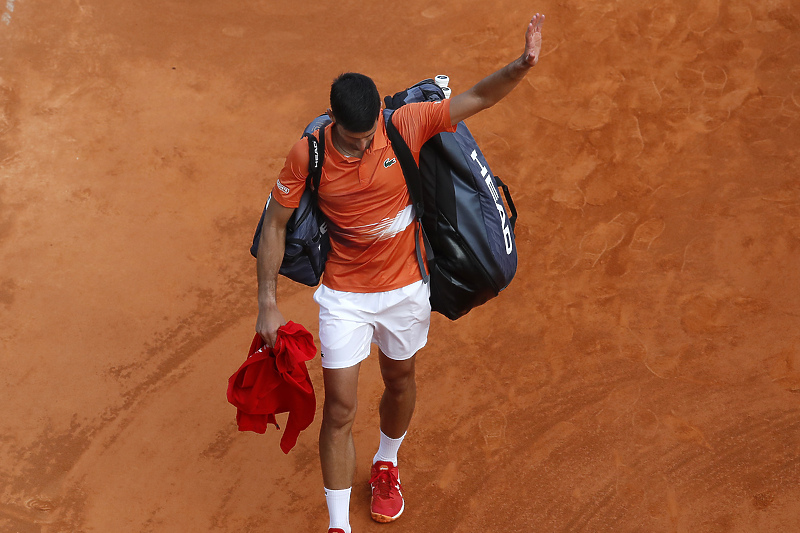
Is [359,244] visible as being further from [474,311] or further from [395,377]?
[474,311]

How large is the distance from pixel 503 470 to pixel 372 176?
2082 millimetres

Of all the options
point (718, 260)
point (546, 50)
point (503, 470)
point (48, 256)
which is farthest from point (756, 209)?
point (48, 256)

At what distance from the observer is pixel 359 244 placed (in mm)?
3717

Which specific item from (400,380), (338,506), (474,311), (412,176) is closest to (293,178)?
(412,176)

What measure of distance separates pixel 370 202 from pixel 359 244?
0.23m

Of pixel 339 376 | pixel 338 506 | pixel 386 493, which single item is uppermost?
pixel 339 376

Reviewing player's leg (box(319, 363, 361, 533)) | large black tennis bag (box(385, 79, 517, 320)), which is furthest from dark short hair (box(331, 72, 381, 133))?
player's leg (box(319, 363, 361, 533))

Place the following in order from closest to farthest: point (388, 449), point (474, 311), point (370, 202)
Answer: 1. point (370, 202)
2. point (388, 449)
3. point (474, 311)

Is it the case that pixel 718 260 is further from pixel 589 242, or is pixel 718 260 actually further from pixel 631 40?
pixel 631 40

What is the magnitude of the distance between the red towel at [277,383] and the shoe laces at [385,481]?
882 millimetres

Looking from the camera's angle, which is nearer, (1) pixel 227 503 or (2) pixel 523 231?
(1) pixel 227 503

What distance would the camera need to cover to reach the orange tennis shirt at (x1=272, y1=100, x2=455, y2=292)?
11.5ft

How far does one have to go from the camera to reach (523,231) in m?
6.09

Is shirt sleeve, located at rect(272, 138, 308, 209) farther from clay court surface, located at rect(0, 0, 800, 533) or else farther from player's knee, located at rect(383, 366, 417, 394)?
clay court surface, located at rect(0, 0, 800, 533)
